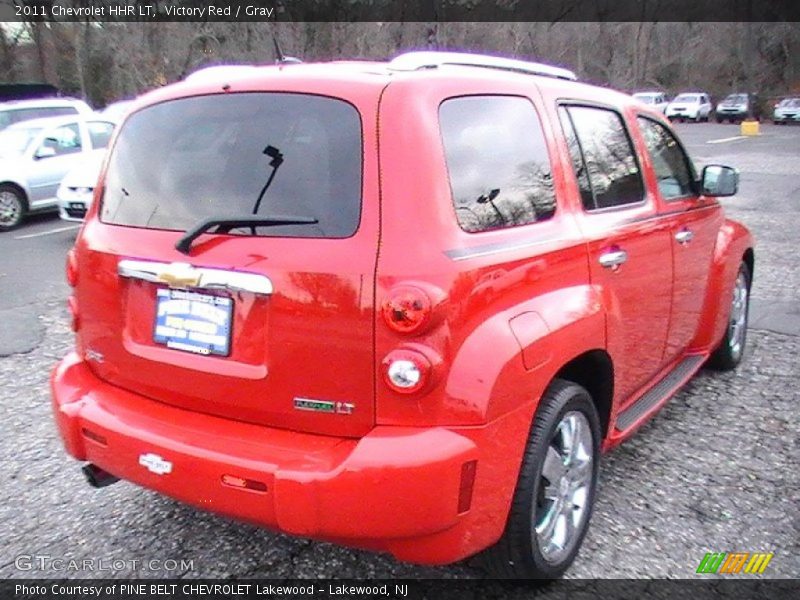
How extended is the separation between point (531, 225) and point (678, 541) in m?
1.50

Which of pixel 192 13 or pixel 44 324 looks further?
pixel 192 13

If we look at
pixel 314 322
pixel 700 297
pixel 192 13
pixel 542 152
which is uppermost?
pixel 192 13

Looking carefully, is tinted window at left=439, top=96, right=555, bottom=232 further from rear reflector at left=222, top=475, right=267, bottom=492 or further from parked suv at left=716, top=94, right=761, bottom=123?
parked suv at left=716, top=94, right=761, bottom=123

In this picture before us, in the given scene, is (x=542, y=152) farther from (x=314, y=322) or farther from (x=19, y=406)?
(x=19, y=406)

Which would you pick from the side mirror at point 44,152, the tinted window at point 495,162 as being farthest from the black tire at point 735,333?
the side mirror at point 44,152

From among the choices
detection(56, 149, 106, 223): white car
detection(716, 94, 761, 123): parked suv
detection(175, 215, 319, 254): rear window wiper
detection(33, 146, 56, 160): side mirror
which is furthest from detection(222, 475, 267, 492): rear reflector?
detection(716, 94, 761, 123): parked suv

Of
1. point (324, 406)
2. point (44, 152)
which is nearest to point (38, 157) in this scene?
point (44, 152)

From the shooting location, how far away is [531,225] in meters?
2.67

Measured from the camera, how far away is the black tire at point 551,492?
8.32 ft

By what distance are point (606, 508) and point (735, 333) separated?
7.38 ft

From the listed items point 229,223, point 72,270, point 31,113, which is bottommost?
point 72,270

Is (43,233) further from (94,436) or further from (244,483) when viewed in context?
(244,483)

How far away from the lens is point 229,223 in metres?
2.43

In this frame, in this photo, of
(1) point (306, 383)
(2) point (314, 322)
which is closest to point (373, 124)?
(2) point (314, 322)
